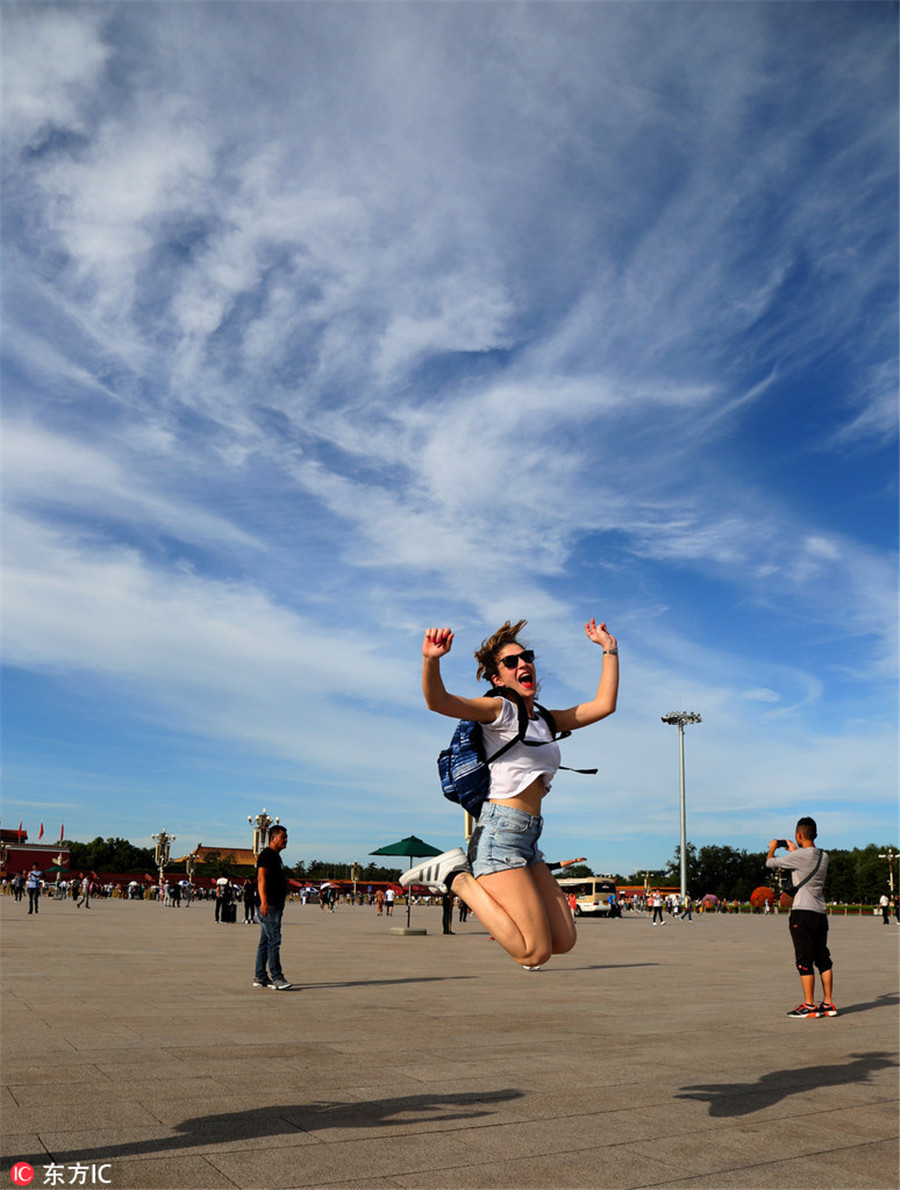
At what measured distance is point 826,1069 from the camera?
8.04 metres

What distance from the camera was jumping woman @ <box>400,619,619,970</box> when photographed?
414 centimetres

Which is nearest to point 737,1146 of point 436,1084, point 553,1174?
point 553,1174

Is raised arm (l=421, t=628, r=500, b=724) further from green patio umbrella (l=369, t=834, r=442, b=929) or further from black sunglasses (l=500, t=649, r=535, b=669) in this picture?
green patio umbrella (l=369, t=834, r=442, b=929)

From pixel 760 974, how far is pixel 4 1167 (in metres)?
15.6

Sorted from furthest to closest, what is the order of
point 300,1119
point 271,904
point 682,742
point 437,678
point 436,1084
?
1. point 682,742
2. point 271,904
3. point 436,1084
4. point 300,1119
5. point 437,678

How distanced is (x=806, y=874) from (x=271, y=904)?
6619 millimetres

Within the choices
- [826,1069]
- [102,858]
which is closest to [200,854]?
[102,858]

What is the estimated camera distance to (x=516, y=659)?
4738 millimetres

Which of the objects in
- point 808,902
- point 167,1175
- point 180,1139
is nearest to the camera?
point 167,1175

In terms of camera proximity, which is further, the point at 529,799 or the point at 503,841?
the point at 529,799

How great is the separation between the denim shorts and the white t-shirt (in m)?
0.09

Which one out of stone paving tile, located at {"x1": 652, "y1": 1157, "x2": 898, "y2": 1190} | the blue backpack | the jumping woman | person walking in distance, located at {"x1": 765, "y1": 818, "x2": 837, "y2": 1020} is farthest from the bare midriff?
person walking in distance, located at {"x1": 765, "y1": 818, "x2": 837, "y2": 1020}

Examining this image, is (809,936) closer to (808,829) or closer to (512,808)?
(808,829)

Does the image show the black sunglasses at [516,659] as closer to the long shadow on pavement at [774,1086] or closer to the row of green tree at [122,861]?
the long shadow on pavement at [774,1086]
